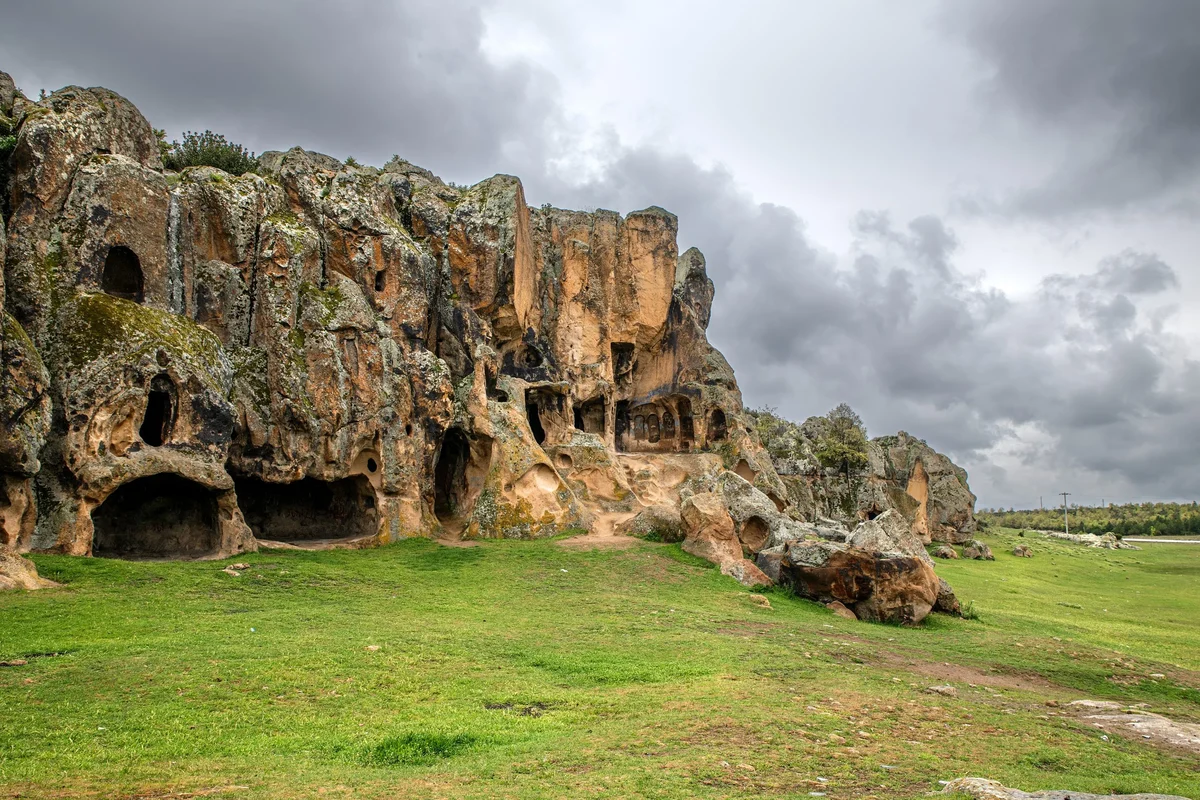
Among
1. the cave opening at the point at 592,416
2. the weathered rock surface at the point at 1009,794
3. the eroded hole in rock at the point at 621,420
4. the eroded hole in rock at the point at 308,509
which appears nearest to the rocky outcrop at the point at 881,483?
the eroded hole in rock at the point at 621,420

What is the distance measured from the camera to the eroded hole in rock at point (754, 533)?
29594 millimetres

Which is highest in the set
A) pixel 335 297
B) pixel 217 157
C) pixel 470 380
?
pixel 217 157

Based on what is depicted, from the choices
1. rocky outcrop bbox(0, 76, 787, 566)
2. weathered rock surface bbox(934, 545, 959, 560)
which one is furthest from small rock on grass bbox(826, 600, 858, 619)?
weathered rock surface bbox(934, 545, 959, 560)

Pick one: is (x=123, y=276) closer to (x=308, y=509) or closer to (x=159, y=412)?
(x=159, y=412)

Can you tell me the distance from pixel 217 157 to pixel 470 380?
54.3 feet

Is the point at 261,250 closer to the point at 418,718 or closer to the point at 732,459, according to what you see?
the point at 418,718

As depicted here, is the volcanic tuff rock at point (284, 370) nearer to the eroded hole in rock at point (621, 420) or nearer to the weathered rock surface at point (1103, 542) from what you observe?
the eroded hole in rock at point (621, 420)

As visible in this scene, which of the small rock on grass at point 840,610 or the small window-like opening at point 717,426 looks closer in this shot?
the small rock on grass at point 840,610

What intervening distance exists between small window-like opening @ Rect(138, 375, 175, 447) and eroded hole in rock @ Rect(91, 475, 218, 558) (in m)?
1.54

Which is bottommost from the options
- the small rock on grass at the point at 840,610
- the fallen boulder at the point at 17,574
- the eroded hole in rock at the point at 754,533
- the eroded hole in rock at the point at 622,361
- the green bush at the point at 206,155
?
the small rock on grass at the point at 840,610

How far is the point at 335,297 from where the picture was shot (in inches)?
1173

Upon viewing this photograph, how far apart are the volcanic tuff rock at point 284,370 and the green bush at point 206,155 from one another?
3.68 m

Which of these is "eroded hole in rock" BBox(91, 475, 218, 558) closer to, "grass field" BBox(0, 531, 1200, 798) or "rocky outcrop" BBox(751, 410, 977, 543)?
"grass field" BBox(0, 531, 1200, 798)

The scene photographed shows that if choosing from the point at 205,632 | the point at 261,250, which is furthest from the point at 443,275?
the point at 205,632
